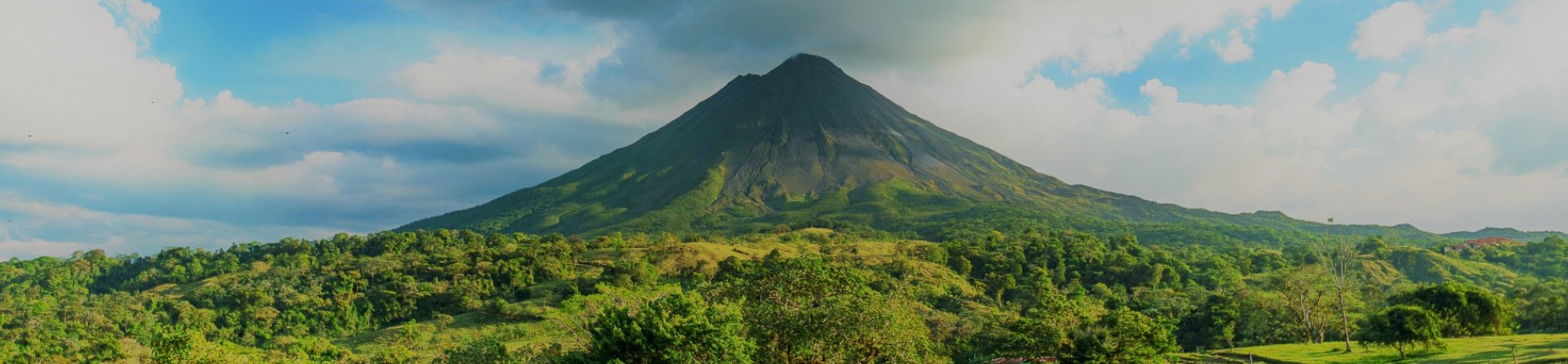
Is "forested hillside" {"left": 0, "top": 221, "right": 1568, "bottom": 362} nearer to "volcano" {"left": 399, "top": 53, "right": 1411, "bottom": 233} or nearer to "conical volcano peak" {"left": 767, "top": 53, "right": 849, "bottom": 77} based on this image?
"volcano" {"left": 399, "top": 53, "right": 1411, "bottom": 233}

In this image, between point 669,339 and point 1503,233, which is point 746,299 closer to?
point 669,339

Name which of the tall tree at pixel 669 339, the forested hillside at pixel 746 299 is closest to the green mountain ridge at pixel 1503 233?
the forested hillside at pixel 746 299

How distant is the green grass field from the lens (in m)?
21.2

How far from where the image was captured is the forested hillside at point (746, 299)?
62.2 feet

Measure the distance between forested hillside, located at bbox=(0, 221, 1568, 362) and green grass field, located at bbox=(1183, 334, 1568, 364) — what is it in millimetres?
978

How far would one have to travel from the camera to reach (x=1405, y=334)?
23188 mm

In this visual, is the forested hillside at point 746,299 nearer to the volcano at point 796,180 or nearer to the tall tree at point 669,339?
the tall tree at point 669,339

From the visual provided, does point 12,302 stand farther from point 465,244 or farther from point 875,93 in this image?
point 875,93

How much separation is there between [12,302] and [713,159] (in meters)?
98.1

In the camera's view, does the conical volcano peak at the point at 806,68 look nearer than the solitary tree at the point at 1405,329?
No

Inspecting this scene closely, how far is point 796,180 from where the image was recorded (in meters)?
137

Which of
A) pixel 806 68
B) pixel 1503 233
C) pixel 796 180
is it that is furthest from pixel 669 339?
pixel 1503 233

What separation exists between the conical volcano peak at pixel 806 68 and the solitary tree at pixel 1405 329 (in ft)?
509

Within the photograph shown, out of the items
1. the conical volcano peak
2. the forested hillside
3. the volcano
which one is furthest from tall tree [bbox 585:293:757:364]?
the conical volcano peak
